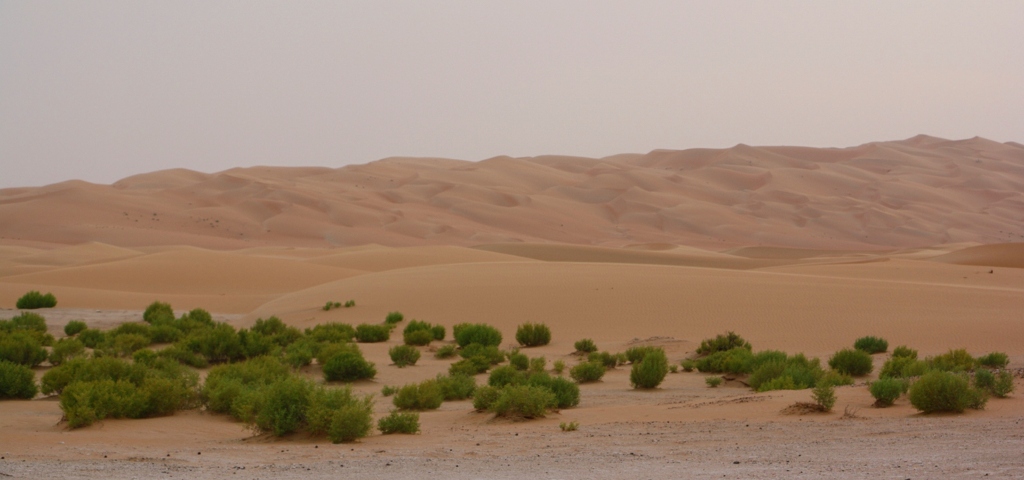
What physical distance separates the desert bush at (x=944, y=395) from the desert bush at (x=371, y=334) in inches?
539

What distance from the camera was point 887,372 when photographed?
46.8 feet

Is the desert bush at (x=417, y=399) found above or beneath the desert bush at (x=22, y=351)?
beneath

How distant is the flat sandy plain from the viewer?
805 cm

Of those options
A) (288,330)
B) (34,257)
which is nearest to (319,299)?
(288,330)

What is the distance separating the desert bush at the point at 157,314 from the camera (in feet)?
79.8

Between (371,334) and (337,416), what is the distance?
1252 centimetres

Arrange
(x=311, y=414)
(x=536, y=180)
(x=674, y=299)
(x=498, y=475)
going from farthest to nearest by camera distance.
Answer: (x=536, y=180) → (x=674, y=299) → (x=311, y=414) → (x=498, y=475)

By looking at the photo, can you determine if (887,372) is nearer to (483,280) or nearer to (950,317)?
(950,317)

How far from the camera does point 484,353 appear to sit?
59.0ft

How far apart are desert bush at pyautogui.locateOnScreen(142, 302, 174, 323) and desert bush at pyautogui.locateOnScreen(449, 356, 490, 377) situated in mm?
10916

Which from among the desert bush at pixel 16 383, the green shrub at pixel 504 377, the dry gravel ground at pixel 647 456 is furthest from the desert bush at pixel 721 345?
the desert bush at pixel 16 383

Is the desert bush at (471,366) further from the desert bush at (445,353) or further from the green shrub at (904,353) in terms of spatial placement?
the green shrub at (904,353)

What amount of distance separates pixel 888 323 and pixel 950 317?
1563 millimetres

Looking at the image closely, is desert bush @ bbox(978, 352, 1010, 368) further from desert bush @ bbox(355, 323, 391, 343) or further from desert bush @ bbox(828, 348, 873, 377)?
desert bush @ bbox(355, 323, 391, 343)
